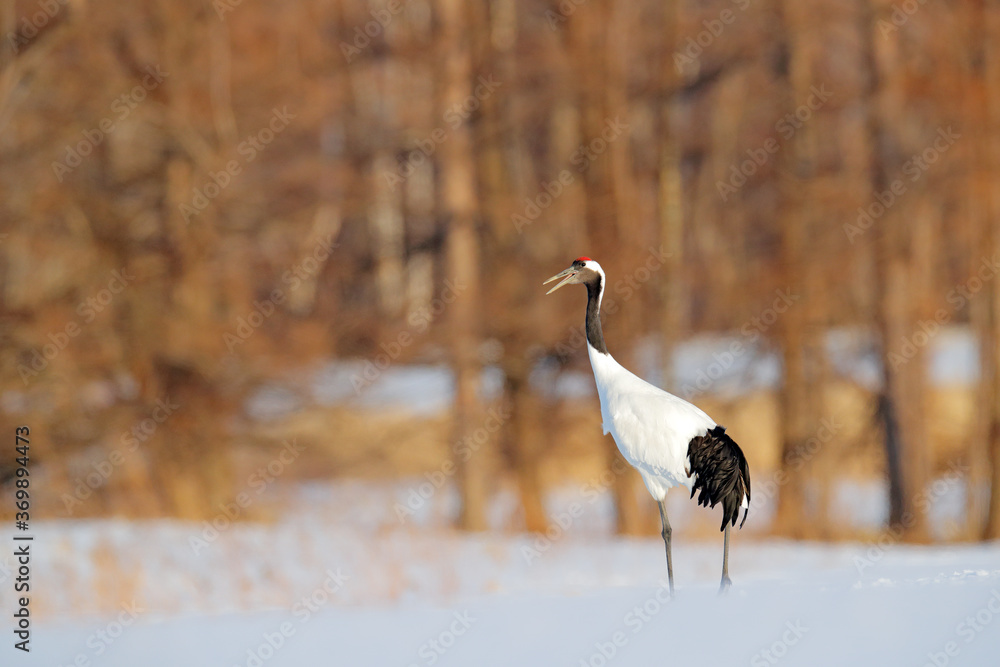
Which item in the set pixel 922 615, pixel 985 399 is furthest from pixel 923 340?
pixel 922 615

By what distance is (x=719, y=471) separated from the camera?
225 inches

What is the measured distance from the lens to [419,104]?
17.2 meters

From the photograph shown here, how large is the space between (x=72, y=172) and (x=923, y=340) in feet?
36.9
